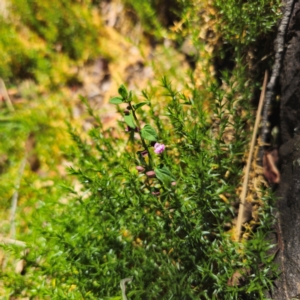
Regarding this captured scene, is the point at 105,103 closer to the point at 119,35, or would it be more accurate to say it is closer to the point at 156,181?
the point at 119,35

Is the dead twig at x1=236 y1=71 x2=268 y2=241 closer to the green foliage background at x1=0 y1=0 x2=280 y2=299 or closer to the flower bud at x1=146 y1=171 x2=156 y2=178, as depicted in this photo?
the green foliage background at x1=0 y1=0 x2=280 y2=299

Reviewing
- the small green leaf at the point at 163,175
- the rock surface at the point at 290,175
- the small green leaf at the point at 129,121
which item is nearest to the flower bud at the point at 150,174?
the small green leaf at the point at 163,175

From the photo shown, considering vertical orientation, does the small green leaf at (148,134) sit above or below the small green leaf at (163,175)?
above

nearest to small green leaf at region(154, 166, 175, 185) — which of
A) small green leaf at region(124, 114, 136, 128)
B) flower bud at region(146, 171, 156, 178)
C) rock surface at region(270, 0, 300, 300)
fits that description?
flower bud at region(146, 171, 156, 178)

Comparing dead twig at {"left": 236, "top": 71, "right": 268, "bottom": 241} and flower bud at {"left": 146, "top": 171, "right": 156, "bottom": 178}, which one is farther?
dead twig at {"left": 236, "top": 71, "right": 268, "bottom": 241}

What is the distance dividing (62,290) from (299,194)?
1.13 m

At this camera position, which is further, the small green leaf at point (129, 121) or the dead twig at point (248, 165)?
the dead twig at point (248, 165)

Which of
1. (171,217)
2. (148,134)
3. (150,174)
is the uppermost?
(148,134)

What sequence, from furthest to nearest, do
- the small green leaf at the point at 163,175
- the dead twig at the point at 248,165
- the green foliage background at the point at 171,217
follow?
the dead twig at the point at 248,165 < the green foliage background at the point at 171,217 < the small green leaf at the point at 163,175

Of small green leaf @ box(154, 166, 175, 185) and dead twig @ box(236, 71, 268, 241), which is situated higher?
small green leaf @ box(154, 166, 175, 185)

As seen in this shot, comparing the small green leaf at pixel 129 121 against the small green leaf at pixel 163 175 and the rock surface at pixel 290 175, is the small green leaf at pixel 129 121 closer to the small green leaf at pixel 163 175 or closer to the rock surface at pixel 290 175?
the small green leaf at pixel 163 175

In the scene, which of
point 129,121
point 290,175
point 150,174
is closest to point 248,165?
point 290,175

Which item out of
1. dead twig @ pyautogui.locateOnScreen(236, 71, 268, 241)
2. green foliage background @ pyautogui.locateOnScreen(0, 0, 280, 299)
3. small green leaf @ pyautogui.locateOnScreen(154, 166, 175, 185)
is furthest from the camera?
dead twig @ pyautogui.locateOnScreen(236, 71, 268, 241)

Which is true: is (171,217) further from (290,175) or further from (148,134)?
(290,175)
